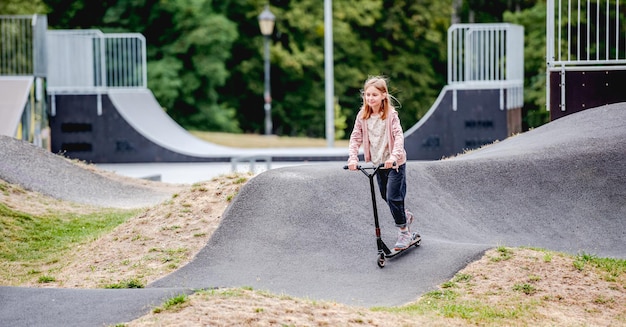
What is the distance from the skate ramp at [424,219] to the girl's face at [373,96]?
165cm

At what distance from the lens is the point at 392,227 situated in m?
11.6

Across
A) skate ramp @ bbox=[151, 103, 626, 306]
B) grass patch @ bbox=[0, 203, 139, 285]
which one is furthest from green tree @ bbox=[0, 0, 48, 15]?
skate ramp @ bbox=[151, 103, 626, 306]

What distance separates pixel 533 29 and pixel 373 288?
3811 cm

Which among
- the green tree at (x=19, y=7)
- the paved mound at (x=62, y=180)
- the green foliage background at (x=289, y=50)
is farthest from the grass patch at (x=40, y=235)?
the green foliage background at (x=289, y=50)

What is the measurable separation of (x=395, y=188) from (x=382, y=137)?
52cm

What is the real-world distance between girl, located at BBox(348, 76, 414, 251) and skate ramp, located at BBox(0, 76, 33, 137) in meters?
15.7

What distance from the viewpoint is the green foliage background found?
45906mm

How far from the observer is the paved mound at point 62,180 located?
699 inches

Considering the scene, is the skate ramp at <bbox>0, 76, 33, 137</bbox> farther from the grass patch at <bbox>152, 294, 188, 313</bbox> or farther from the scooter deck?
the grass patch at <bbox>152, 294, 188, 313</bbox>

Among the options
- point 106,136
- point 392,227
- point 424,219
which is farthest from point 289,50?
point 392,227

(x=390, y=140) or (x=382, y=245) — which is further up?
(x=390, y=140)

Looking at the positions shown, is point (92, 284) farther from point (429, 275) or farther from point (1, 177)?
point (1, 177)

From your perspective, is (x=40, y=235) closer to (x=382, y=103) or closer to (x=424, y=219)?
(x=424, y=219)

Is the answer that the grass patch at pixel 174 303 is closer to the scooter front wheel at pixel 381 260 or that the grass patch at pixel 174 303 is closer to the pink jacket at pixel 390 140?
the pink jacket at pixel 390 140
